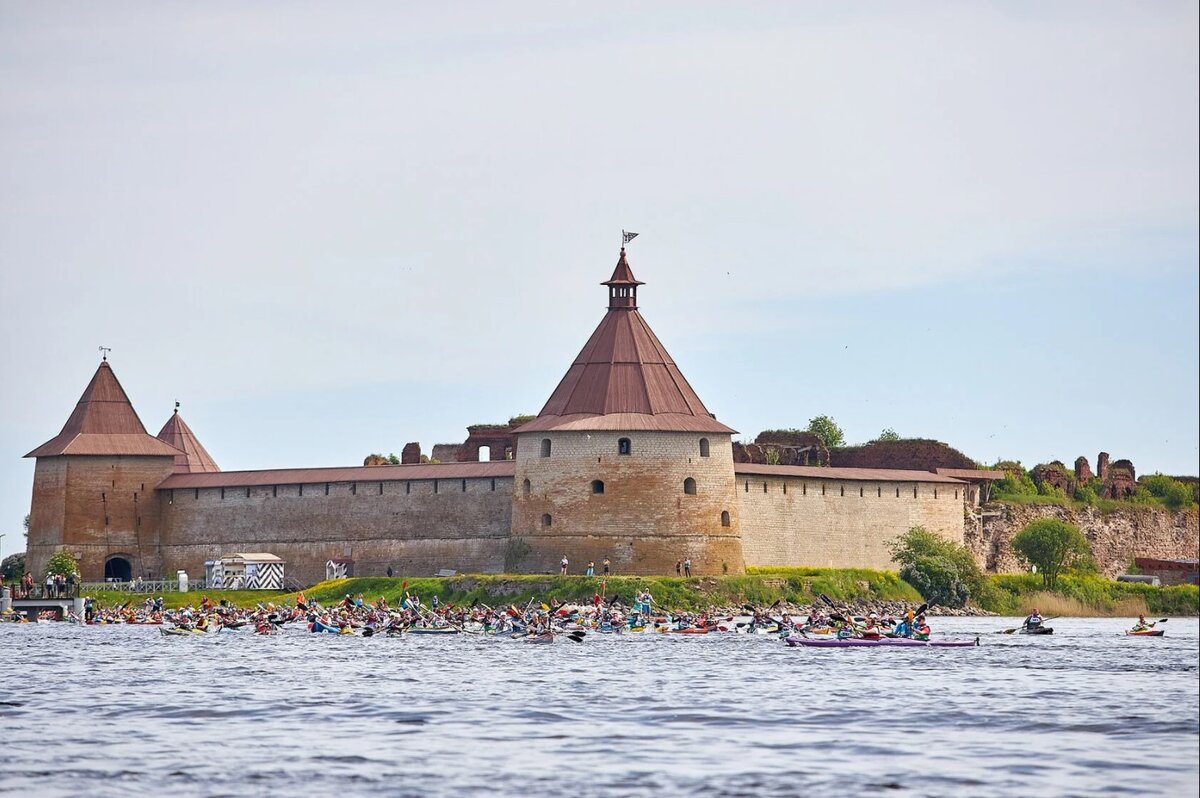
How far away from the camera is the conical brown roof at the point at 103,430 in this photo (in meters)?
76.6

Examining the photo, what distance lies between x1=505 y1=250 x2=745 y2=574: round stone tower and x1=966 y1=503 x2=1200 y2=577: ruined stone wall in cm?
1329

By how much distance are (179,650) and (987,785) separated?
Result: 27.6m

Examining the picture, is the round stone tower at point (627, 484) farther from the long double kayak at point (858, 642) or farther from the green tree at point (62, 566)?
the green tree at point (62, 566)

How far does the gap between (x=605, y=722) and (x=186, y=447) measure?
178 feet

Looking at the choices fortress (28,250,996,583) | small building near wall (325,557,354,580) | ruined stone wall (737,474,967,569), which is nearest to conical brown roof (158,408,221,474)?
fortress (28,250,996,583)

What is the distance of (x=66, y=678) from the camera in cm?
4078

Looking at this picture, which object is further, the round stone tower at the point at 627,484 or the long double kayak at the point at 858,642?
the round stone tower at the point at 627,484

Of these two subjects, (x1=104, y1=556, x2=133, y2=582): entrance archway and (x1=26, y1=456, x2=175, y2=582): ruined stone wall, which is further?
(x1=104, y1=556, x2=133, y2=582): entrance archway

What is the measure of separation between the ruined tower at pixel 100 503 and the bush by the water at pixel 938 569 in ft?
84.5

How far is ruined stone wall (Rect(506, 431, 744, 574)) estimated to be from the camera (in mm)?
65500

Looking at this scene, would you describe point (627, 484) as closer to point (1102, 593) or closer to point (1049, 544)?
point (1049, 544)

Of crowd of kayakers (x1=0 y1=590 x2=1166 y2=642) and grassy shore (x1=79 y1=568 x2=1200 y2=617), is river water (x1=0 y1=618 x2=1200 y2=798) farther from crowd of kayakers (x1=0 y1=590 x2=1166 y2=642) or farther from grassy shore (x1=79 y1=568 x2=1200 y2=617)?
grassy shore (x1=79 y1=568 x2=1200 y2=617)

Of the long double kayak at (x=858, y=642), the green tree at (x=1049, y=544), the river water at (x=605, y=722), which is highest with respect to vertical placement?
the green tree at (x=1049, y=544)

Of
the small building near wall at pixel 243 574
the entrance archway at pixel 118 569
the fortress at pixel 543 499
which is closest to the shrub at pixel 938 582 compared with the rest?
the fortress at pixel 543 499
